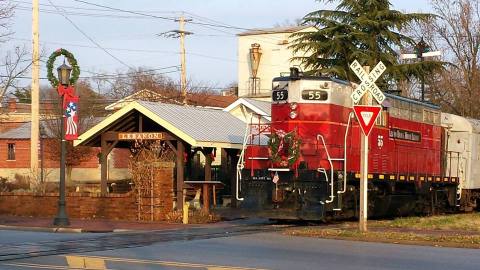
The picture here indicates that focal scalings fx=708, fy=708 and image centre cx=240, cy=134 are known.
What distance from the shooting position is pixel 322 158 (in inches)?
835

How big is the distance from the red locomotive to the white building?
3680 cm

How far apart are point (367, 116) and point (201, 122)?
11659mm

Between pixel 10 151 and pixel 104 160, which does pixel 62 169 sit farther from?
pixel 10 151

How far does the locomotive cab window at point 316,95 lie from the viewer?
2145cm

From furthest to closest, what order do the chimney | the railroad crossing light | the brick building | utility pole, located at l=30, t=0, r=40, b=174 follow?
1. the chimney
2. the brick building
3. utility pole, located at l=30, t=0, r=40, b=174
4. the railroad crossing light

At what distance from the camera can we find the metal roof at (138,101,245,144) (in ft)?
86.9

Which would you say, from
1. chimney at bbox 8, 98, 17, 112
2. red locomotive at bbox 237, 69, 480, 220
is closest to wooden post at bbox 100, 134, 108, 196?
red locomotive at bbox 237, 69, 480, 220

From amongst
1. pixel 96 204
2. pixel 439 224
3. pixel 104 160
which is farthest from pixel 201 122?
pixel 439 224

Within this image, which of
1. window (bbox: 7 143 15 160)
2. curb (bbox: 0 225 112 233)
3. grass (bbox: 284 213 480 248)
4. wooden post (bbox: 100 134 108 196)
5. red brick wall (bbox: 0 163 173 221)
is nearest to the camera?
grass (bbox: 284 213 480 248)

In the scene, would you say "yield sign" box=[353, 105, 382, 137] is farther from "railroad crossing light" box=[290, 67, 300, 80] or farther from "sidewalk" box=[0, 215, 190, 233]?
"sidewalk" box=[0, 215, 190, 233]

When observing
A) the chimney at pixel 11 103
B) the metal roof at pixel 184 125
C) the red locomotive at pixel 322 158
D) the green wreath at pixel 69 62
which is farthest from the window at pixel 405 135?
the chimney at pixel 11 103

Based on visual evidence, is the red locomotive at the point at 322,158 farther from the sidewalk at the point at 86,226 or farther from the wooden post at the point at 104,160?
the wooden post at the point at 104,160

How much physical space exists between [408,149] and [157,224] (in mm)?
9133

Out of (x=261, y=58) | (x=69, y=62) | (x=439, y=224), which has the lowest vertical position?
(x=439, y=224)
